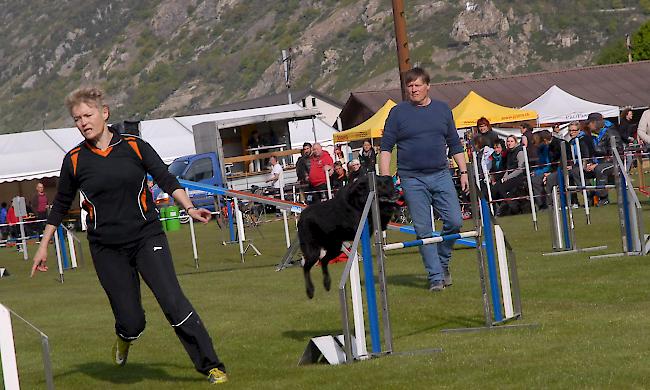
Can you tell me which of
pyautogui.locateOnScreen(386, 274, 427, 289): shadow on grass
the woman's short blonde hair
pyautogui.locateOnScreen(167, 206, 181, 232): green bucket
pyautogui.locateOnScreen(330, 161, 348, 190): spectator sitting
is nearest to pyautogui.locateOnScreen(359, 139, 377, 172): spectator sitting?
pyautogui.locateOnScreen(330, 161, 348, 190): spectator sitting

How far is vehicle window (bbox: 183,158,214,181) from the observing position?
104 ft

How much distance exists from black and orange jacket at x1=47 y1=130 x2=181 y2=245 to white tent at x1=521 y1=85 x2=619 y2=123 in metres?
28.4

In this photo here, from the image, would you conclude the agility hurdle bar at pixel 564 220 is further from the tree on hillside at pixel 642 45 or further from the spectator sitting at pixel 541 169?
the tree on hillside at pixel 642 45

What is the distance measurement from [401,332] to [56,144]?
106 ft

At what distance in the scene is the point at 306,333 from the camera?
9109 millimetres

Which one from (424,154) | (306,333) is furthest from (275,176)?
(306,333)

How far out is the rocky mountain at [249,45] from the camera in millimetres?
106750

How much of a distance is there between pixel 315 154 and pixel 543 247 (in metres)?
9.31

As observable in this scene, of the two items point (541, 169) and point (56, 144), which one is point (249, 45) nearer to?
point (56, 144)

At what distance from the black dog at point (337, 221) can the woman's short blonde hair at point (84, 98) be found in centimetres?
329

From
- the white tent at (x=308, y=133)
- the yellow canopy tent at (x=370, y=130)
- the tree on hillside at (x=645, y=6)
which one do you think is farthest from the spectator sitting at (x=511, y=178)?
the tree on hillside at (x=645, y=6)

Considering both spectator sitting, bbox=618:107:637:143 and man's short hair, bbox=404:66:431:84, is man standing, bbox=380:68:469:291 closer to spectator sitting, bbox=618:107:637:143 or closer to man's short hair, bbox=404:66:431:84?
man's short hair, bbox=404:66:431:84

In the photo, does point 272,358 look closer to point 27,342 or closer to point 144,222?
point 144,222

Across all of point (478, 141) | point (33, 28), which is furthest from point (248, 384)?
point (33, 28)
